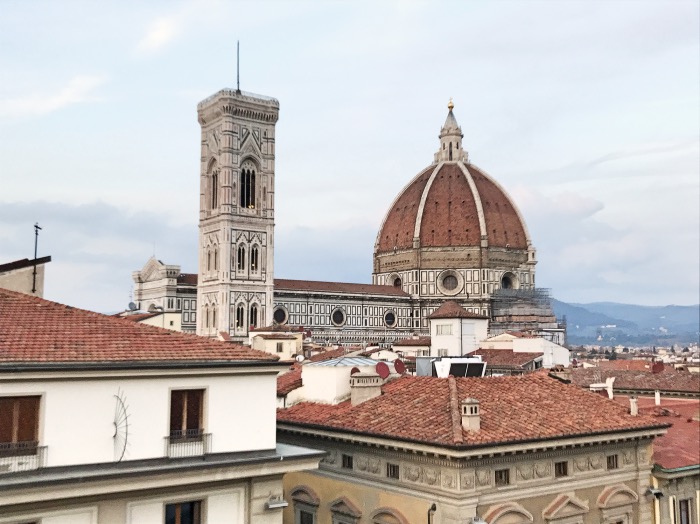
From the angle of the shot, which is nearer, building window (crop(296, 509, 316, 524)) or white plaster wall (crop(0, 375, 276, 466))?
white plaster wall (crop(0, 375, 276, 466))

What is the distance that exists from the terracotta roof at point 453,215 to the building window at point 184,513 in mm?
128224

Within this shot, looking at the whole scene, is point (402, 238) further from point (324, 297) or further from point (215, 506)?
point (215, 506)

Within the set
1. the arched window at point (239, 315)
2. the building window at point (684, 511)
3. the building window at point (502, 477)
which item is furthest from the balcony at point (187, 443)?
the arched window at point (239, 315)

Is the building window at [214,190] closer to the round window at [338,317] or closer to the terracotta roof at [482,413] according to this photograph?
the round window at [338,317]

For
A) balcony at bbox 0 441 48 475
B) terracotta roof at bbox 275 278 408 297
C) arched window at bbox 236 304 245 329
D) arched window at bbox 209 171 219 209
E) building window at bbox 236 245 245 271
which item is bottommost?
balcony at bbox 0 441 48 475

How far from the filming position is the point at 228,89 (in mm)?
112312

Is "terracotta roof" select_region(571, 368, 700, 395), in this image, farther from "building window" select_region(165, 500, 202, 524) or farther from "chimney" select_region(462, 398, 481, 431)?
"building window" select_region(165, 500, 202, 524)

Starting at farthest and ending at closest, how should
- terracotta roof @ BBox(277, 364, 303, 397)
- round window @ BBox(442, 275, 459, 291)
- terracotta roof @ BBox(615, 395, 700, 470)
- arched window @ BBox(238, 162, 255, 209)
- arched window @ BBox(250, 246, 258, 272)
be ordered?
round window @ BBox(442, 275, 459, 291) → arched window @ BBox(238, 162, 255, 209) → arched window @ BBox(250, 246, 258, 272) → terracotta roof @ BBox(277, 364, 303, 397) → terracotta roof @ BBox(615, 395, 700, 470)

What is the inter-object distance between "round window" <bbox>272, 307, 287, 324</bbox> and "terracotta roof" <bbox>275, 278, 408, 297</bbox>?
2888 millimetres

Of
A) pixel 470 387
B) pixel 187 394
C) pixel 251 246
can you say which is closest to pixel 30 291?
pixel 187 394

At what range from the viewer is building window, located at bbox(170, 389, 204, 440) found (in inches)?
535

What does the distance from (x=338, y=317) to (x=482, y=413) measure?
107363 mm

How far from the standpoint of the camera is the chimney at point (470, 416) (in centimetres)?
1761

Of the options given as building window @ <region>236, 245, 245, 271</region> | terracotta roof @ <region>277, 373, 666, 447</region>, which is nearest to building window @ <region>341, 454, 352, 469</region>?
terracotta roof @ <region>277, 373, 666, 447</region>
